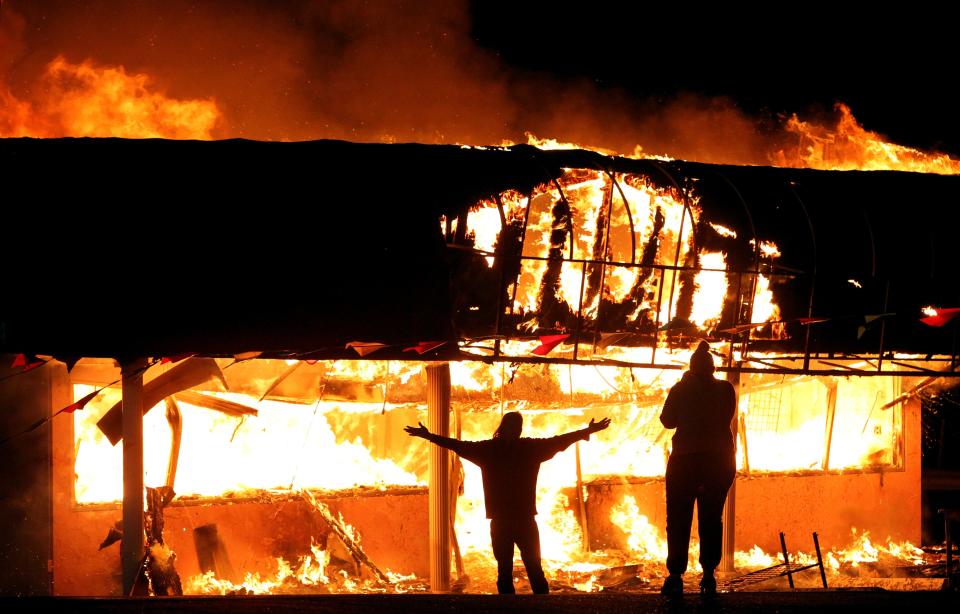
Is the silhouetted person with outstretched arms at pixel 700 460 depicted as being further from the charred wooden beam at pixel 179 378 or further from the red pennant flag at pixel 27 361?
the red pennant flag at pixel 27 361

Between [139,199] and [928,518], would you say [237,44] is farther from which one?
[928,518]

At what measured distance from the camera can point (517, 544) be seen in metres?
7.80

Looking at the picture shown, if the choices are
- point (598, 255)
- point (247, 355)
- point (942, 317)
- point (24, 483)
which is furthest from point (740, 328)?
point (24, 483)

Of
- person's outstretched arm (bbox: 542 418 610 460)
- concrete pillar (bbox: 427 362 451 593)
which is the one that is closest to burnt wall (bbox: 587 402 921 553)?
concrete pillar (bbox: 427 362 451 593)

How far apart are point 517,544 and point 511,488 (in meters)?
0.47

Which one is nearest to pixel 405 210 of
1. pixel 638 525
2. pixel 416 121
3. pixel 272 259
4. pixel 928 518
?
pixel 272 259

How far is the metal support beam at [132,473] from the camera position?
8.59 metres

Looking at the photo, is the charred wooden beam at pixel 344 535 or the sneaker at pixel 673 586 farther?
the charred wooden beam at pixel 344 535

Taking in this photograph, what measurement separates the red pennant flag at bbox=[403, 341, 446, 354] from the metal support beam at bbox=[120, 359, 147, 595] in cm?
253

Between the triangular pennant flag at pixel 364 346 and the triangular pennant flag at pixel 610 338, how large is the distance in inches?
97.0

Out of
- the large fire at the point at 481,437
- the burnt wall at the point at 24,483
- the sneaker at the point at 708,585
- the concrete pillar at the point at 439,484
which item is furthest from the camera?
the large fire at the point at 481,437

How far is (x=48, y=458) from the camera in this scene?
994 cm

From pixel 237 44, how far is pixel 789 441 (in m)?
10.7

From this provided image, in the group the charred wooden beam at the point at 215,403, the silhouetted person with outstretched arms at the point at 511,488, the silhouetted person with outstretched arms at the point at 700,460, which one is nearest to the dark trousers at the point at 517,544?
the silhouetted person with outstretched arms at the point at 511,488
